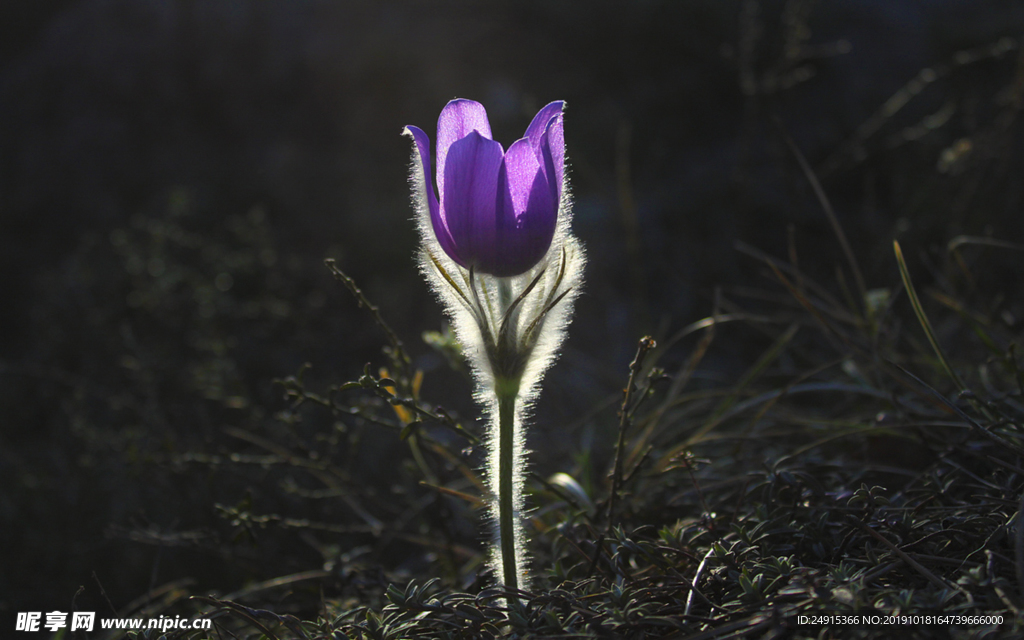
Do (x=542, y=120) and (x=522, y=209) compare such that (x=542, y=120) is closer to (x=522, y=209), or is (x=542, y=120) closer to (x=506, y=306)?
(x=522, y=209)

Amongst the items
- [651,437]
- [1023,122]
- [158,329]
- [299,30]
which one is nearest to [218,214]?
[158,329]

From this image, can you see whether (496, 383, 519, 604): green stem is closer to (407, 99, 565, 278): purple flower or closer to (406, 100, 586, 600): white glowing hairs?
(406, 100, 586, 600): white glowing hairs

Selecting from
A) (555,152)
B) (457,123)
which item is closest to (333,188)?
(457,123)

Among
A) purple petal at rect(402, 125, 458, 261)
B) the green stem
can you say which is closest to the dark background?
the green stem

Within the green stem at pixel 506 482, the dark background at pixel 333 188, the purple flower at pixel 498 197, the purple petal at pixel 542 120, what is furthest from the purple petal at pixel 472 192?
the dark background at pixel 333 188

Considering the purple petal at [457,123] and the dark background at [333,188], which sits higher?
the dark background at [333,188]

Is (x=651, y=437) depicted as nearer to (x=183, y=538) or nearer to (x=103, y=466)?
(x=183, y=538)

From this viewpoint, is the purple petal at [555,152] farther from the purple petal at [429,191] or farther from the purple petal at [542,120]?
the purple petal at [429,191]
